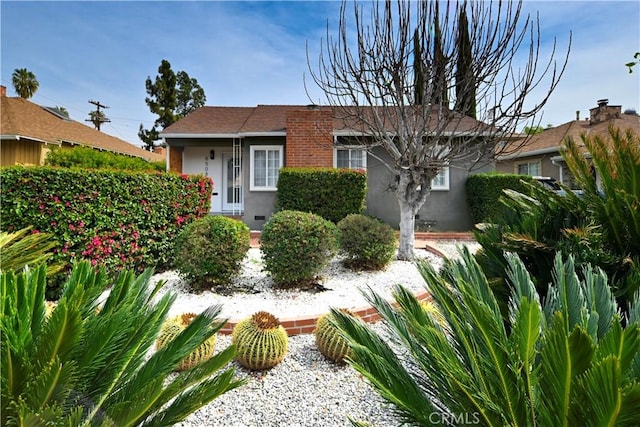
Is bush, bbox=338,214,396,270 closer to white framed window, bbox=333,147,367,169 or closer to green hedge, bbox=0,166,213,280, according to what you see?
green hedge, bbox=0,166,213,280

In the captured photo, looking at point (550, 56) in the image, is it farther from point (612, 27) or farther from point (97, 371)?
point (97, 371)

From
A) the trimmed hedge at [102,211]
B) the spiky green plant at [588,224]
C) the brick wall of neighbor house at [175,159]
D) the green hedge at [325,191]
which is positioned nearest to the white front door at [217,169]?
the brick wall of neighbor house at [175,159]

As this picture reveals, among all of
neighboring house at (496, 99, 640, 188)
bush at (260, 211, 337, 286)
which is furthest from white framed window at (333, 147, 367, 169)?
neighboring house at (496, 99, 640, 188)

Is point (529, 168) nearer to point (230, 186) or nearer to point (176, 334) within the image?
point (230, 186)

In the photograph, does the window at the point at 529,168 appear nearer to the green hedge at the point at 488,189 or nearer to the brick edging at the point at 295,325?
the green hedge at the point at 488,189

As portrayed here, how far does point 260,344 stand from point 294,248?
86.8 inches

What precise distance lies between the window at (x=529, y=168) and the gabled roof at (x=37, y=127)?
25.6 metres

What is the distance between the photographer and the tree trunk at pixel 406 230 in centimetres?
721

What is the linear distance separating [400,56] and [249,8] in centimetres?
348

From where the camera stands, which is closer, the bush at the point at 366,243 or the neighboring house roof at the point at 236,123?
the bush at the point at 366,243

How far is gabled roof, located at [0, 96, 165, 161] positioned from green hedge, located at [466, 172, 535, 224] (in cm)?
1823

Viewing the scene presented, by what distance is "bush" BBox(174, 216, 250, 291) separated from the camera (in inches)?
196

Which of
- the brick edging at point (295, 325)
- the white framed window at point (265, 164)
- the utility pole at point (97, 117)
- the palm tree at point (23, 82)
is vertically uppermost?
the palm tree at point (23, 82)

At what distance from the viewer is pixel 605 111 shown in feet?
59.8
